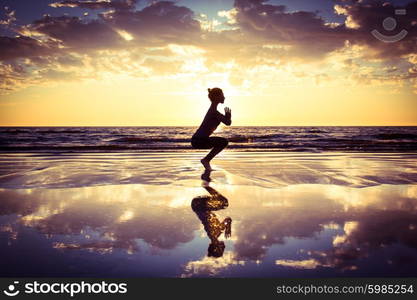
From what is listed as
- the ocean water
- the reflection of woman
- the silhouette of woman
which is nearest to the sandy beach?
the reflection of woman

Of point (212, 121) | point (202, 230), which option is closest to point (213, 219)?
point (202, 230)

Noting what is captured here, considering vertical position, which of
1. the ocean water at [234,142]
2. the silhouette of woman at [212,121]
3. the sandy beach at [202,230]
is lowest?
the sandy beach at [202,230]

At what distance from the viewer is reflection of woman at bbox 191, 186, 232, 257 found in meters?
2.57

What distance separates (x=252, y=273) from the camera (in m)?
2.13

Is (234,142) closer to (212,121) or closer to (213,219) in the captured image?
(212,121)

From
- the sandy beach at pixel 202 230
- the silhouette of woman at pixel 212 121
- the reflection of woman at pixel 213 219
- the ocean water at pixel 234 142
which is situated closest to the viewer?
the sandy beach at pixel 202 230

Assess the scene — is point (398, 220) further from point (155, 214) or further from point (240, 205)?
point (155, 214)

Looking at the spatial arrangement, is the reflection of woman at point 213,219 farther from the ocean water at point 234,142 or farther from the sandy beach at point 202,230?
the ocean water at point 234,142

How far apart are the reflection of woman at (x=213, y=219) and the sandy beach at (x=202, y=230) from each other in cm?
6

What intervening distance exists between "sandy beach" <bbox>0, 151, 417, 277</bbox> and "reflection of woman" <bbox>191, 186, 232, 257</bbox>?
0.06 m

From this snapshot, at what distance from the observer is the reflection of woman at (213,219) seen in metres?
2.57

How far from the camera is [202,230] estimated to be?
296 cm

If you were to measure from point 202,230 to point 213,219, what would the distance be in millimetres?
384

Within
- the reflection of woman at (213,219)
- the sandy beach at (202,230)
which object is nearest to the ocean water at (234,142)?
the sandy beach at (202,230)
